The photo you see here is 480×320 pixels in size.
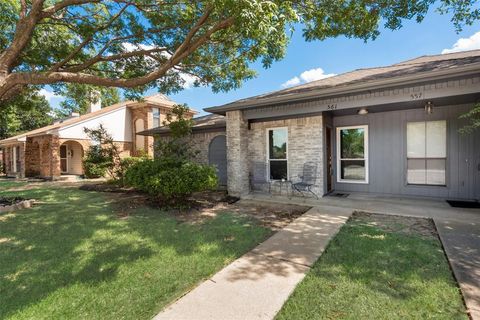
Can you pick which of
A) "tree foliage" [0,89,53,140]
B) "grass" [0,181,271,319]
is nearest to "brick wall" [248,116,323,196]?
"grass" [0,181,271,319]

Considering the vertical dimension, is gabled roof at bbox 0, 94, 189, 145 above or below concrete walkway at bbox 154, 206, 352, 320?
above

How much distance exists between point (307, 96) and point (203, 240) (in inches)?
189

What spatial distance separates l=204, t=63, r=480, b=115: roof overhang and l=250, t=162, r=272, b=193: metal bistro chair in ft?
7.27

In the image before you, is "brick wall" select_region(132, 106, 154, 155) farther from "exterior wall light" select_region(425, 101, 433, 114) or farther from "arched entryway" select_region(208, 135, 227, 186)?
"exterior wall light" select_region(425, 101, 433, 114)

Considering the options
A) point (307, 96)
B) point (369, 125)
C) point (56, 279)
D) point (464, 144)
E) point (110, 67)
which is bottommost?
point (56, 279)

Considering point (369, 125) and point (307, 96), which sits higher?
point (307, 96)

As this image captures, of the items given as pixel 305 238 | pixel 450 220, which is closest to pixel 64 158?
pixel 305 238

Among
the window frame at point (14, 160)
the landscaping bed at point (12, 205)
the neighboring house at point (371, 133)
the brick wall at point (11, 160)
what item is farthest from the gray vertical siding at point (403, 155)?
the window frame at point (14, 160)

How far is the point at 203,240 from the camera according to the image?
4.22 metres

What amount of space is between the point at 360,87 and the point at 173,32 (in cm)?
595

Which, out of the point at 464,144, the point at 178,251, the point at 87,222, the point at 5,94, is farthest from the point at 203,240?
the point at 464,144

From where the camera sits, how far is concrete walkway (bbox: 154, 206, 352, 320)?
2.33 meters

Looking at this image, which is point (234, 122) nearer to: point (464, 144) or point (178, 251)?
point (178, 251)

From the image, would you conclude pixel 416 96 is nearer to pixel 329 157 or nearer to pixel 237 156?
pixel 329 157
